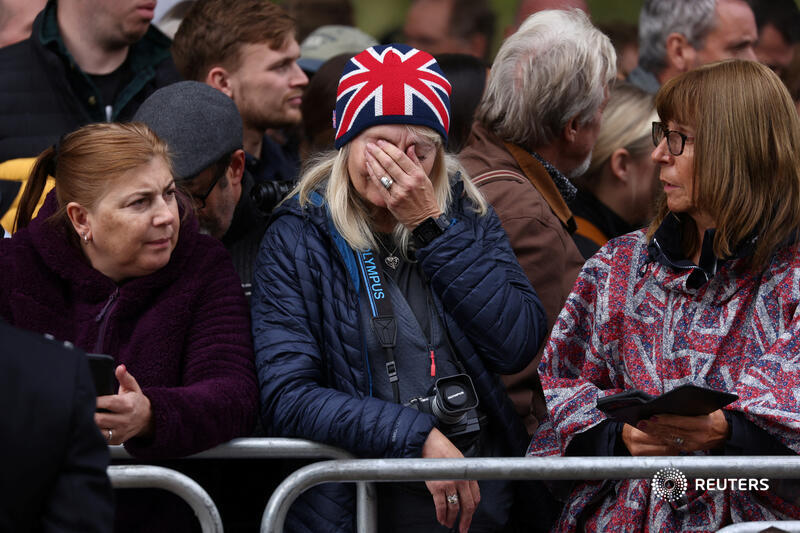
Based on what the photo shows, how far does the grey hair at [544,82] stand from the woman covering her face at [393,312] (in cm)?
65

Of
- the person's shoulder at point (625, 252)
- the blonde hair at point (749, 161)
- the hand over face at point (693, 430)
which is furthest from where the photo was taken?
the person's shoulder at point (625, 252)

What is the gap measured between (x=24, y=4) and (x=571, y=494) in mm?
3482

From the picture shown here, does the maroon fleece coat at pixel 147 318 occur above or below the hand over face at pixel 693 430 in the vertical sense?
above

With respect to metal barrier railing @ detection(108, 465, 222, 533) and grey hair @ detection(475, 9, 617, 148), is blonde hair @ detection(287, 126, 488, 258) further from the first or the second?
metal barrier railing @ detection(108, 465, 222, 533)

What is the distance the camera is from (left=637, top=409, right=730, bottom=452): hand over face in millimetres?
2965

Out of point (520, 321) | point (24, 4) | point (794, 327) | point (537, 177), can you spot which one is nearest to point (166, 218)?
point (520, 321)

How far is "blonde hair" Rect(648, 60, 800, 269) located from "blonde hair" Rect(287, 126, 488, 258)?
2.24 ft

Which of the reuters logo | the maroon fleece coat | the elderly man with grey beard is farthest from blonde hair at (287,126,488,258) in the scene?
the elderly man with grey beard

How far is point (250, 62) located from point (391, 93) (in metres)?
1.48

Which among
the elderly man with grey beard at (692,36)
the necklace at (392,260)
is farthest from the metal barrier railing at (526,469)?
the elderly man with grey beard at (692,36)

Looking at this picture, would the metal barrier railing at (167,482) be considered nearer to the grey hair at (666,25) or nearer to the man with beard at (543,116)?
the man with beard at (543,116)

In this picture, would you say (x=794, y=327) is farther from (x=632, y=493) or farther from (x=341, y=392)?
(x=341, y=392)

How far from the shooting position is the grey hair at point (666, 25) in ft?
18.4

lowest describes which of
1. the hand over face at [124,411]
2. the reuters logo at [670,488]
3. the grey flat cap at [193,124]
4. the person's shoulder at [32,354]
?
the reuters logo at [670,488]
